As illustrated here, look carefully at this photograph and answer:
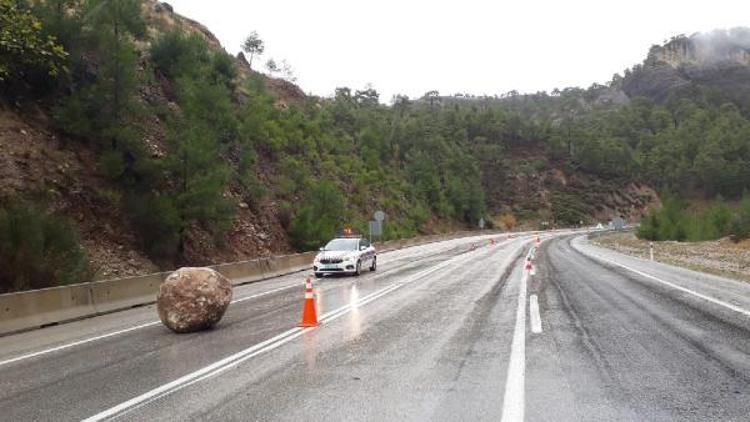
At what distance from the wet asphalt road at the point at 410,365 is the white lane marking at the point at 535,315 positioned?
11 centimetres

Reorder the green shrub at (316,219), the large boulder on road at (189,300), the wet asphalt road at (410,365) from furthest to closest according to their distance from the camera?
the green shrub at (316,219) < the large boulder on road at (189,300) < the wet asphalt road at (410,365)

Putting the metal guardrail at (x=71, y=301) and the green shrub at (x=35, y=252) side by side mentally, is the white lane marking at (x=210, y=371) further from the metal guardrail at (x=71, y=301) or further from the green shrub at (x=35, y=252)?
the green shrub at (x=35, y=252)

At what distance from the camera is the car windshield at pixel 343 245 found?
24.0 m

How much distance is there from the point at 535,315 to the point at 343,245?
13448mm

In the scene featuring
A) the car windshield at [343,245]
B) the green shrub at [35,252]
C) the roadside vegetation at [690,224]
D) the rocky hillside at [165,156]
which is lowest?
the roadside vegetation at [690,224]

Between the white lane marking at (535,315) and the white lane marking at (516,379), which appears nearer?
the white lane marking at (516,379)

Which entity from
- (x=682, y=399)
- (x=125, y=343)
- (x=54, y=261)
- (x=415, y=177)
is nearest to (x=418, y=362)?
(x=682, y=399)

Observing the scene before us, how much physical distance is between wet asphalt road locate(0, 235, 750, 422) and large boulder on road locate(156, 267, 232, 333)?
282 mm

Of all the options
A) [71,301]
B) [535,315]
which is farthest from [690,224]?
[71,301]

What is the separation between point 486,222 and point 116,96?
8925 centimetres

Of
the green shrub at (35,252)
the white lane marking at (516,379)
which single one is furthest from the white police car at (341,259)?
the white lane marking at (516,379)

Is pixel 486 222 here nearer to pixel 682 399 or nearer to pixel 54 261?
pixel 54 261

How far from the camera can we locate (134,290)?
606 inches

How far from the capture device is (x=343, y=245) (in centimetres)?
2433
